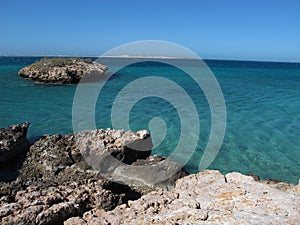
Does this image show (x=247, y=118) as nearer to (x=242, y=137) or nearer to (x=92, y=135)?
(x=242, y=137)

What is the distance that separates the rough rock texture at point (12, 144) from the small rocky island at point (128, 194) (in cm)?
5

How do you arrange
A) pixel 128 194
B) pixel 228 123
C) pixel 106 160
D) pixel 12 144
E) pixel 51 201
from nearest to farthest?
pixel 51 201
pixel 128 194
pixel 106 160
pixel 12 144
pixel 228 123

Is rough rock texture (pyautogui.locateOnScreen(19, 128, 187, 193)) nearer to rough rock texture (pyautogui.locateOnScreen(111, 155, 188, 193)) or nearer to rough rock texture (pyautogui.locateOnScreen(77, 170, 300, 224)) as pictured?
rough rock texture (pyautogui.locateOnScreen(111, 155, 188, 193))

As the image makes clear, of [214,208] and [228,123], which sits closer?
[214,208]

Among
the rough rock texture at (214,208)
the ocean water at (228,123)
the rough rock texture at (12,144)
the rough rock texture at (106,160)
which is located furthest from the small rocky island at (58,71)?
the rough rock texture at (214,208)

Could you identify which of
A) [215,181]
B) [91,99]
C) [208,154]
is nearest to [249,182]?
[215,181]

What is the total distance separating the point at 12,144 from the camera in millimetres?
10312

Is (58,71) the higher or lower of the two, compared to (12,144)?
higher

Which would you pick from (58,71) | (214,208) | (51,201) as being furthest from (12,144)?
(58,71)

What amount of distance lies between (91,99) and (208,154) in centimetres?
1630

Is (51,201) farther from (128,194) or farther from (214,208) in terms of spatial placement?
(214,208)

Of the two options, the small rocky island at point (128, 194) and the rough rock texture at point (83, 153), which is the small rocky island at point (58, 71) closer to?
the rough rock texture at point (83, 153)

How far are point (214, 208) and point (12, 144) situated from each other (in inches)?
337

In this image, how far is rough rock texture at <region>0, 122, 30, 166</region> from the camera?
32.6 feet
